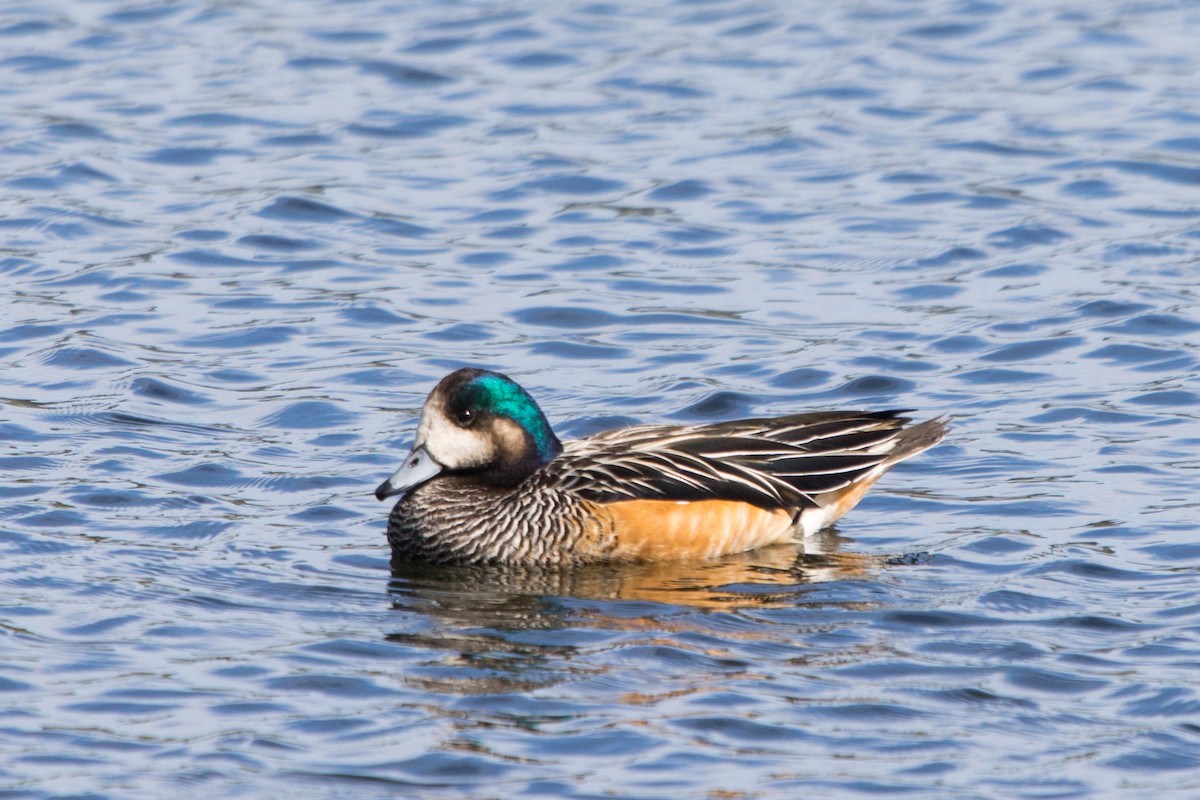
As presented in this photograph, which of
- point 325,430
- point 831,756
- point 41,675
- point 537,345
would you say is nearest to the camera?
point 831,756

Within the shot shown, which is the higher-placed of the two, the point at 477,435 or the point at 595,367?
the point at 477,435

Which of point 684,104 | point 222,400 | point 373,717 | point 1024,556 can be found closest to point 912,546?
point 1024,556

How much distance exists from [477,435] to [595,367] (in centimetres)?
268

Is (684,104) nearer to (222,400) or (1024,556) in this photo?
(222,400)

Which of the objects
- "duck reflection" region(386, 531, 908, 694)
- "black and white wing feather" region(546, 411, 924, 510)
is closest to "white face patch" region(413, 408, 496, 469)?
"black and white wing feather" region(546, 411, 924, 510)

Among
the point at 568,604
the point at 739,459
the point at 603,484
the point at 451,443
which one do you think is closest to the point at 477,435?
the point at 451,443

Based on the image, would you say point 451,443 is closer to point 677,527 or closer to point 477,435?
point 477,435

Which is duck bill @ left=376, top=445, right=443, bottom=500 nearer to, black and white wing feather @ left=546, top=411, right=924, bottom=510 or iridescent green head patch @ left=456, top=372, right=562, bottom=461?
iridescent green head patch @ left=456, top=372, right=562, bottom=461

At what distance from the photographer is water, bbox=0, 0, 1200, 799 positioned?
322 inches

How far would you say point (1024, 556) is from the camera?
33.7 feet

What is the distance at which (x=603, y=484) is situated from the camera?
34.8 ft

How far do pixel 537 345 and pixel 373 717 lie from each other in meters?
5.56

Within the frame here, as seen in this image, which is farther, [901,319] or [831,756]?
[901,319]

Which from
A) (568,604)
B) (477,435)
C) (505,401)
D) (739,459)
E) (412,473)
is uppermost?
(505,401)
